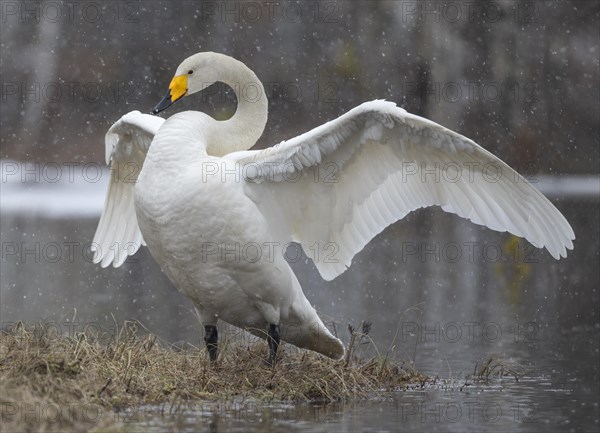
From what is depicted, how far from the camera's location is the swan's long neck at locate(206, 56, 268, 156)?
854cm

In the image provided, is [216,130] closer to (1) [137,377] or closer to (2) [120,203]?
(2) [120,203]

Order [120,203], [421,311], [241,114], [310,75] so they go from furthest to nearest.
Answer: [310,75], [421,311], [120,203], [241,114]

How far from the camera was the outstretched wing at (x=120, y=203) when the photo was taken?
9.46 metres

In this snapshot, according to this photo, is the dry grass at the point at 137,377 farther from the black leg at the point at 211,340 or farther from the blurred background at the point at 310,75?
the blurred background at the point at 310,75

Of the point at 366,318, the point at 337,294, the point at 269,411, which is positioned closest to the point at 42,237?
the point at 337,294

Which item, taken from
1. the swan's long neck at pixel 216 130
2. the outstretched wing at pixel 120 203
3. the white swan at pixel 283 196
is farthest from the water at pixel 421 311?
the swan's long neck at pixel 216 130

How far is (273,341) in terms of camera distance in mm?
8164

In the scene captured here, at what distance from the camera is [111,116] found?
27969mm

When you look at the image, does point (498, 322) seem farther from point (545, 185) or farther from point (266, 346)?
point (545, 185)

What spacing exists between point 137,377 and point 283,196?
5.77 feet

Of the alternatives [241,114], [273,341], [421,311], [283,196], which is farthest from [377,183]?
[421,311]

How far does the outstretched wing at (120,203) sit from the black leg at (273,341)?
1941 millimetres

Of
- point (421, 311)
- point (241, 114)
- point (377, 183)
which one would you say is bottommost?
point (421, 311)

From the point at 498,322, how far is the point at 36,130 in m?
19.0
